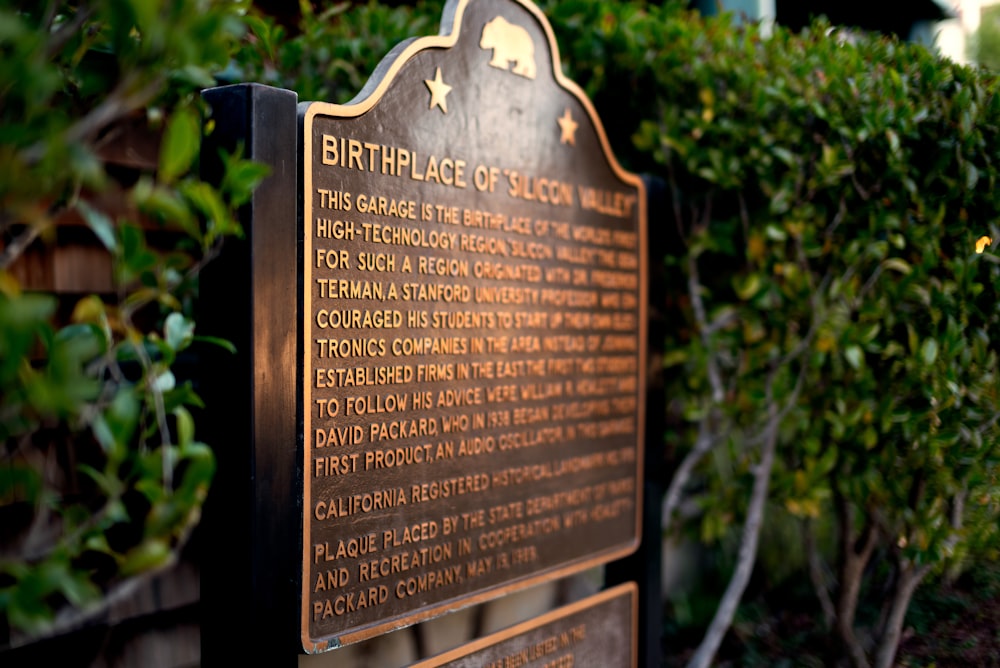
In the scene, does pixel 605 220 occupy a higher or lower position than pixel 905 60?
lower

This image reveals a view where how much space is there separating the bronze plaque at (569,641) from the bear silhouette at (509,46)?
180 cm

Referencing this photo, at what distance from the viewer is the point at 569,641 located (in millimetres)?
2850

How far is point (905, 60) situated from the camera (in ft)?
10.8

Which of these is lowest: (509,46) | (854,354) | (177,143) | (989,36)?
(854,354)

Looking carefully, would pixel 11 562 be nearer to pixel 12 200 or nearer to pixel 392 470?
pixel 12 200

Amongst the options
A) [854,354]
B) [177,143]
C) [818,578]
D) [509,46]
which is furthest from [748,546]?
[177,143]

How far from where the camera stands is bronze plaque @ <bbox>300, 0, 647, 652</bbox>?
83.4 inches

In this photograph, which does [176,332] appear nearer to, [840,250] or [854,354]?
[854,354]

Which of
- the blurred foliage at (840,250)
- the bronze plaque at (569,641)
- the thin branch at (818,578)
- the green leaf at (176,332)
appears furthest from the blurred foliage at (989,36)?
the green leaf at (176,332)

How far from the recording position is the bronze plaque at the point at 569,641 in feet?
8.25

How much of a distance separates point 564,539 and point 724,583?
236cm

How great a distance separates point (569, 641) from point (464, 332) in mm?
1190

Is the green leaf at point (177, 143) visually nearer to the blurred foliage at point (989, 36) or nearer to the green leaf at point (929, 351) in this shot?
the green leaf at point (929, 351)

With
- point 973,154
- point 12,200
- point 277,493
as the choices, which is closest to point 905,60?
point 973,154
